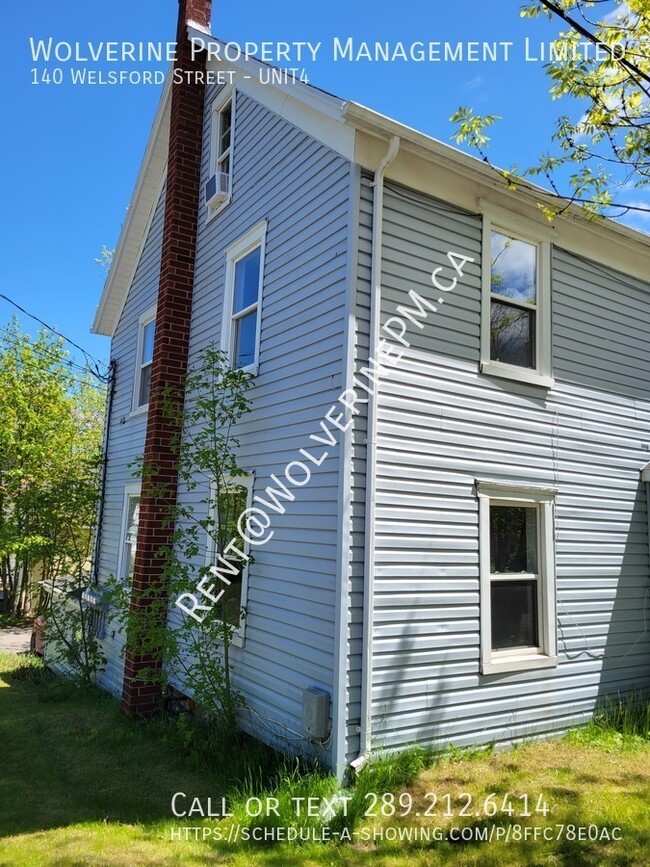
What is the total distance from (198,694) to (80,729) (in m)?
2.59

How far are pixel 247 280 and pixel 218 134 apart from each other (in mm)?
2932

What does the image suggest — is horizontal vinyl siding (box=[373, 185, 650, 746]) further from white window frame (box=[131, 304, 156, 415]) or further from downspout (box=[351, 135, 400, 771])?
white window frame (box=[131, 304, 156, 415])

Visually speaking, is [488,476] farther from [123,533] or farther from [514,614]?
[123,533]

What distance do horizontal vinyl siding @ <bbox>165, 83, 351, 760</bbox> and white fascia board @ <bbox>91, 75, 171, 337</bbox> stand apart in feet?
12.4

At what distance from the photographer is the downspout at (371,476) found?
512 cm

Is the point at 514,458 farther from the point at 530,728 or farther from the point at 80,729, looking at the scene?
the point at 80,729

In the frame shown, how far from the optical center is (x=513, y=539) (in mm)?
6680

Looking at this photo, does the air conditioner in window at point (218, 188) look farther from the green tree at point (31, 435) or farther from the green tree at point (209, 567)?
the green tree at point (31, 435)

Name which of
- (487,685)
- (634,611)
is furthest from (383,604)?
(634,611)

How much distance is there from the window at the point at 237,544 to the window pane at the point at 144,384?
14.9 ft

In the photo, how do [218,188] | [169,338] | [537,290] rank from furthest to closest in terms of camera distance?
1. [169,338]
2. [218,188]
3. [537,290]

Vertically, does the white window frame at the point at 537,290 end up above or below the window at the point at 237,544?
above

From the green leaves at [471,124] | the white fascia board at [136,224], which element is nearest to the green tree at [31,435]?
the white fascia board at [136,224]

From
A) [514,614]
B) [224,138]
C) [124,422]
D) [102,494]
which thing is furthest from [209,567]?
[224,138]
